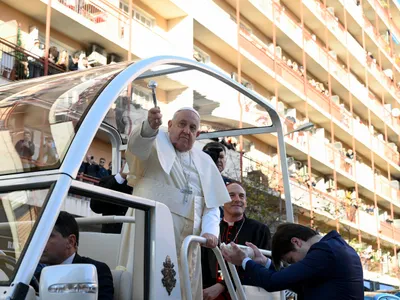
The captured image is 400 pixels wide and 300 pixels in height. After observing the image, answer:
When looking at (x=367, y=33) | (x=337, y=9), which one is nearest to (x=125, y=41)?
(x=337, y=9)

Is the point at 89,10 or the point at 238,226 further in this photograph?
the point at 89,10

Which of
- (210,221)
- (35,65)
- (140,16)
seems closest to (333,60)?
(140,16)

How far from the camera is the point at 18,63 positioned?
71.4 feet

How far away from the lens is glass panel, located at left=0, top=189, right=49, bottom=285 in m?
3.38

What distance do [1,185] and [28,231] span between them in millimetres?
383

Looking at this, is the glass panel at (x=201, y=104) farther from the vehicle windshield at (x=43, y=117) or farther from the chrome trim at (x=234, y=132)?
the vehicle windshield at (x=43, y=117)

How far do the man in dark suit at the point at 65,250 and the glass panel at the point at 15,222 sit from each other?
0.94 ft

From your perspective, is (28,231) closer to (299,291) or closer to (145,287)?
(145,287)

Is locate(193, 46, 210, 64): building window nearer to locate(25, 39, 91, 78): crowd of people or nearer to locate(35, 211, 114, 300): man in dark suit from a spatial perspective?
locate(25, 39, 91, 78): crowd of people

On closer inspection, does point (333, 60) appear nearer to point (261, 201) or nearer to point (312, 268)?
point (261, 201)

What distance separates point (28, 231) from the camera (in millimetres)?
3467

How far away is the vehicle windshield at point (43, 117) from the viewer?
3.77 meters

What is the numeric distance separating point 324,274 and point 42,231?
1.77m

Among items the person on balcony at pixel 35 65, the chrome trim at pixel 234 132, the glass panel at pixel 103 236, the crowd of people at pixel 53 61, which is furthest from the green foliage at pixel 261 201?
the glass panel at pixel 103 236
